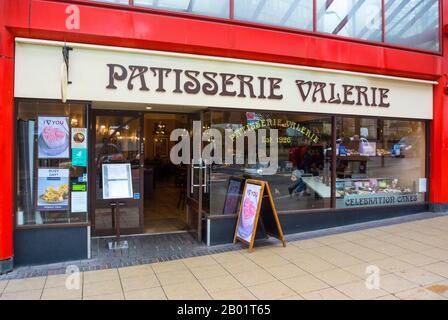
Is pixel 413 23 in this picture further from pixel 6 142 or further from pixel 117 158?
pixel 6 142

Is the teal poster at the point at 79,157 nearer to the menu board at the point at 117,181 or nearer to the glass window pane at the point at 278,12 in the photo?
the menu board at the point at 117,181

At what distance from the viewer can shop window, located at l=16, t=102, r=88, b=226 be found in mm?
5594

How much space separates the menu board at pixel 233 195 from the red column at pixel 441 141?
496cm

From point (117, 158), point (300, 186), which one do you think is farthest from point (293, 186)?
point (117, 158)

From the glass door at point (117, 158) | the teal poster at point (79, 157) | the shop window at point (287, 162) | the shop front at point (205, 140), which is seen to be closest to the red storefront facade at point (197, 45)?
the shop front at point (205, 140)

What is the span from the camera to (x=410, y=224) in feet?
25.5

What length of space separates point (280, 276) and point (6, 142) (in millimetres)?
4199

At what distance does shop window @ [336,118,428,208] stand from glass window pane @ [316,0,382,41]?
5.85ft

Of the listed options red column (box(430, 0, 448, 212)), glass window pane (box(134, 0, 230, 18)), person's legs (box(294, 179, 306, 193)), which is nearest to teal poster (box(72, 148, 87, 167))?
glass window pane (box(134, 0, 230, 18))

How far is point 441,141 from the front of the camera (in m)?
8.64

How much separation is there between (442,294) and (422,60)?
18.9 feet

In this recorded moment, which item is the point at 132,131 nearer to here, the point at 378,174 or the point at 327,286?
the point at 327,286

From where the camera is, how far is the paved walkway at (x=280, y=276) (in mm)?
4402

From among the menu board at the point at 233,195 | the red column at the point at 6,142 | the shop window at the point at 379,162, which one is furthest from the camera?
the shop window at the point at 379,162
